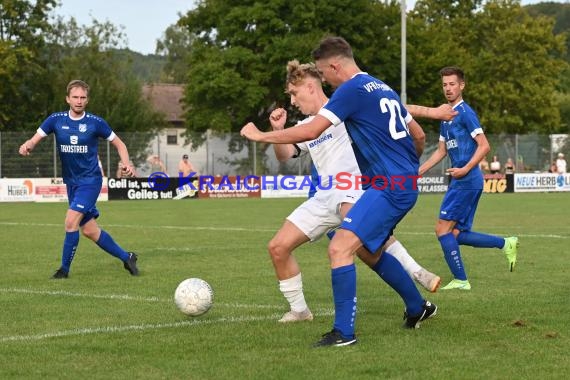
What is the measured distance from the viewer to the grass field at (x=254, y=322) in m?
5.72

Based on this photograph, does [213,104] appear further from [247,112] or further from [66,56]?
[66,56]

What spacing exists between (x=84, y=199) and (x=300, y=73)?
4387 millimetres

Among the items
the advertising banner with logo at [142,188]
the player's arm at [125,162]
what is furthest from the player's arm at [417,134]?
the advertising banner with logo at [142,188]

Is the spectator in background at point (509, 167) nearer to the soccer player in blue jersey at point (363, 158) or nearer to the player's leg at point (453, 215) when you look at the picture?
the player's leg at point (453, 215)

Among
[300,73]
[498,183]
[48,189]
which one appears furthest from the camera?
[498,183]

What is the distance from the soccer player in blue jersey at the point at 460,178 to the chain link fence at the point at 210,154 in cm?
2696

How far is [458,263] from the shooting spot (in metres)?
9.71

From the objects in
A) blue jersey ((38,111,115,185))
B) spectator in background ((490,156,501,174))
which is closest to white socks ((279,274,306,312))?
blue jersey ((38,111,115,185))

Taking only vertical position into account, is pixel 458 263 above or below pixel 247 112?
below

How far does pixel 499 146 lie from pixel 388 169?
3888 centimetres

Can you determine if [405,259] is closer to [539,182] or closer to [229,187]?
[229,187]

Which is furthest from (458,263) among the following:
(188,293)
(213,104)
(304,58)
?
(213,104)

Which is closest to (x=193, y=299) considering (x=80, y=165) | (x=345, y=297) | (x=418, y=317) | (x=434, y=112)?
(x=345, y=297)

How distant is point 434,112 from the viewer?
23.1 feet
